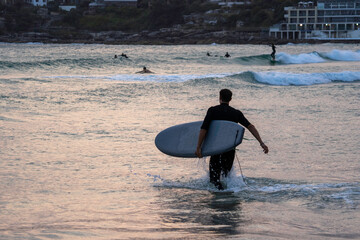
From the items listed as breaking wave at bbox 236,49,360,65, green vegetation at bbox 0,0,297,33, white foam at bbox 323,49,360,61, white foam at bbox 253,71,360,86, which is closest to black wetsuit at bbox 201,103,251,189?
white foam at bbox 253,71,360,86

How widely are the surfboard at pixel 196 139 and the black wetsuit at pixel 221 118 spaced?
0.30 ft

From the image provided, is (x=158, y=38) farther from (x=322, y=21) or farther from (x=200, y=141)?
(x=200, y=141)

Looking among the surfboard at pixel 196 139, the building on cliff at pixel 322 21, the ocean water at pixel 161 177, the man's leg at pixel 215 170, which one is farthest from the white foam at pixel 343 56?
the building on cliff at pixel 322 21

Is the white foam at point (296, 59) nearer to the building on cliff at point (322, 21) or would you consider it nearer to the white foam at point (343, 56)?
the white foam at point (343, 56)

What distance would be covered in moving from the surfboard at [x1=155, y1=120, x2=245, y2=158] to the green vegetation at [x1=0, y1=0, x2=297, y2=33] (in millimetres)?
159027

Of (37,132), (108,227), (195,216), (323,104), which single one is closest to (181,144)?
(195,216)

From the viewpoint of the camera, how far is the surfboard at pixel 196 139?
A: 693 centimetres

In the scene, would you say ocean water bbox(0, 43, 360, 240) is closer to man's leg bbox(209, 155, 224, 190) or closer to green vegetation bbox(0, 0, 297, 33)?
man's leg bbox(209, 155, 224, 190)

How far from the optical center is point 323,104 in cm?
1819

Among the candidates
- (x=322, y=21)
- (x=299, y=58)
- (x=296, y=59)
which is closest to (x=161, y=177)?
(x=296, y=59)

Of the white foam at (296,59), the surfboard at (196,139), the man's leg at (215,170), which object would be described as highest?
the surfboard at (196,139)

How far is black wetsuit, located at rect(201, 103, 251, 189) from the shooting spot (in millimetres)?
7047

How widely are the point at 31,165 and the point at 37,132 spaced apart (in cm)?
321

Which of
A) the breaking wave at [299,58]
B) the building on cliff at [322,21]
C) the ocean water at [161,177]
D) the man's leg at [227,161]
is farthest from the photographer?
the building on cliff at [322,21]
